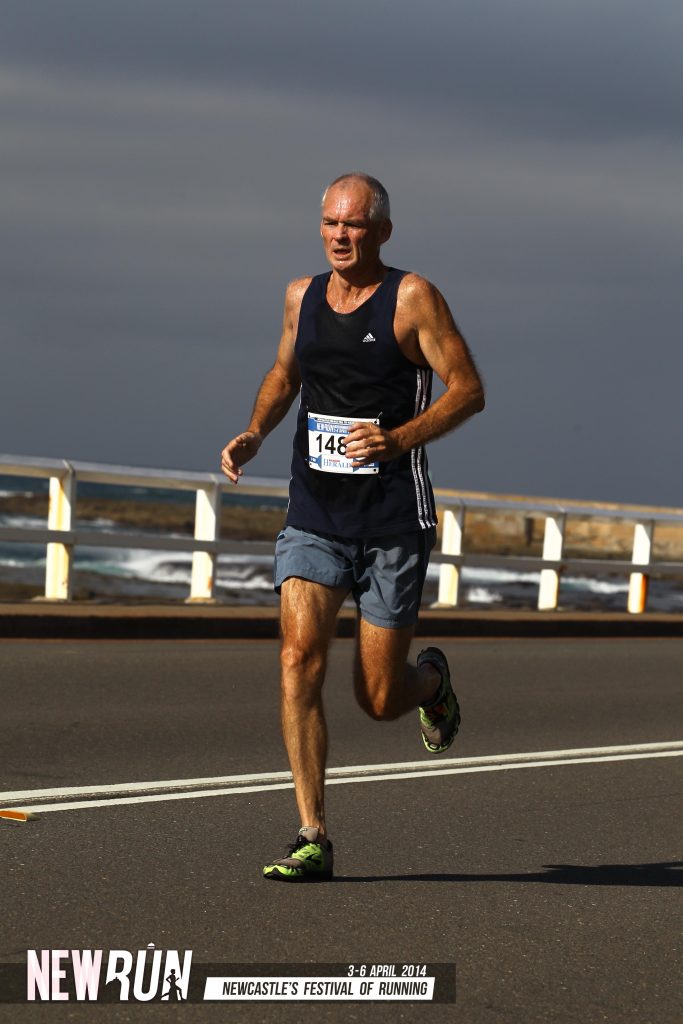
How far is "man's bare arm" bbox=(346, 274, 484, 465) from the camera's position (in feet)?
18.9

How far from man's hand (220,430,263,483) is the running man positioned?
0.27m

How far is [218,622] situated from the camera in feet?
48.9

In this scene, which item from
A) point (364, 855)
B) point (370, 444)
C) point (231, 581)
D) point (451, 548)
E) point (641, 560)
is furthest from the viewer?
point (231, 581)

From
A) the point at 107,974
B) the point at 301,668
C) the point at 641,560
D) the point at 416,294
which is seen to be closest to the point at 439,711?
the point at 301,668

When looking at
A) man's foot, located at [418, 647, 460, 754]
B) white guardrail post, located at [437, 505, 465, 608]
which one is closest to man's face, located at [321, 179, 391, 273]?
man's foot, located at [418, 647, 460, 754]

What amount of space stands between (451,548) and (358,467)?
38.0 feet

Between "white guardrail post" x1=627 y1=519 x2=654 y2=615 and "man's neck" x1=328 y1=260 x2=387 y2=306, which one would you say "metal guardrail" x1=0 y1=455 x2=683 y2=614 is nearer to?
"white guardrail post" x1=627 y1=519 x2=654 y2=615

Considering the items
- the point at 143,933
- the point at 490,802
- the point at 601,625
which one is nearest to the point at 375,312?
the point at 143,933

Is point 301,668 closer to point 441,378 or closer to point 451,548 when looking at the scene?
point 441,378

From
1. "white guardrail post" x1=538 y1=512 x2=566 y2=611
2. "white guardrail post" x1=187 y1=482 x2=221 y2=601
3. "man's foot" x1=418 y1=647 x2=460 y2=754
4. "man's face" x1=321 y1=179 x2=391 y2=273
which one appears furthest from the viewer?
"white guardrail post" x1=538 y1=512 x2=566 y2=611

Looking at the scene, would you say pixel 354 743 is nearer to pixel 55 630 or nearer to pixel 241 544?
pixel 55 630

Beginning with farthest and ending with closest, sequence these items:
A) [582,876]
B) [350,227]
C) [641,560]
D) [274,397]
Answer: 1. [641,560]
2. [274,397]
3. [582,876]
4. [350,227]

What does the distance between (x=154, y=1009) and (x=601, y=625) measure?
556 inches

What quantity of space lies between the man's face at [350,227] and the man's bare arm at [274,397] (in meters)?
0.28
